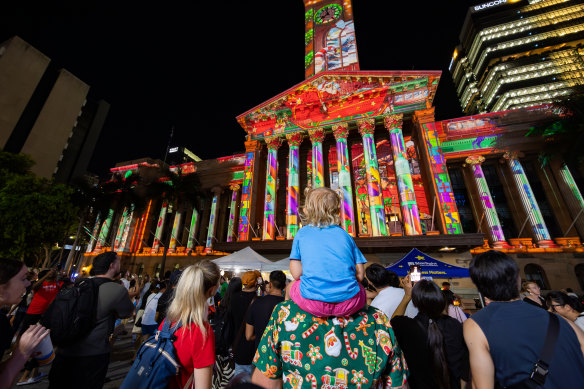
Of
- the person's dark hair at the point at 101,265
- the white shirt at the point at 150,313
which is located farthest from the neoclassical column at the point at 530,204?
the person's dark hair at the point at 101,265

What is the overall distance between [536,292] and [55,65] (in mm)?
59149

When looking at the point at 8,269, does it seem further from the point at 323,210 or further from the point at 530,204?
the point at 530,204

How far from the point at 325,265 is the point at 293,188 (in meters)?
18.5

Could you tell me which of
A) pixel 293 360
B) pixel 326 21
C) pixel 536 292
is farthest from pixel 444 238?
pixel 326 21

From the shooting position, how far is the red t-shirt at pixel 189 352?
2016 millimetres

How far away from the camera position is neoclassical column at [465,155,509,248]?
18.8 meters

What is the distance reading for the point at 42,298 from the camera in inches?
221

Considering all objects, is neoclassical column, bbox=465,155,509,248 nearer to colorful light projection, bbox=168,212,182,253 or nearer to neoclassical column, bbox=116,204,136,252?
colorful light projection, bbox=168,212,182,253

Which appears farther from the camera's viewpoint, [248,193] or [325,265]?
[248,193]

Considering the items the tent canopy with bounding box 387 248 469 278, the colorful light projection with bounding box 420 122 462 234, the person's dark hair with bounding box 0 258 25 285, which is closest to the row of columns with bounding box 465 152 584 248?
the colorful light projection with bounding box 420 122 462 234

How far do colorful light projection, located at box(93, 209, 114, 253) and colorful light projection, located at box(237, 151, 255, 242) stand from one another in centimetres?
2188

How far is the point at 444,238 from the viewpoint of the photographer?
1448cm


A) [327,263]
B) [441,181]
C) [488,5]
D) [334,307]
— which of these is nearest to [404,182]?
[441,181]

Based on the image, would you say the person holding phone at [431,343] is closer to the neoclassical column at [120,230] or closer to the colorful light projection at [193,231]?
the colorful light projection at [193,231]
